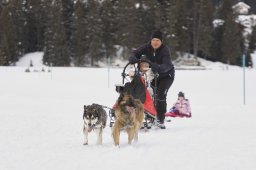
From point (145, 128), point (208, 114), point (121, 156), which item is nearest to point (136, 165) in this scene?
point (121, 156)

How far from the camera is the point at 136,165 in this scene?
5.93m

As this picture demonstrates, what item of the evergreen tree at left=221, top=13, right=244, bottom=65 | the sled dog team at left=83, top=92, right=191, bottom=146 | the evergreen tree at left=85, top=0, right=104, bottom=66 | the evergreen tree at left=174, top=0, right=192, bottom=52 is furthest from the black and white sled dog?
the evergreen tree at left=221, top=13, right=244, bottom=65

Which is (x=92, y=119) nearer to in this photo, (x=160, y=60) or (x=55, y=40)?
(x=160, y=60)

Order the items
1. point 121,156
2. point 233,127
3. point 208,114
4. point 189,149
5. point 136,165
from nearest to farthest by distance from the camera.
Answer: point 136,165 → point 121,156 → point 189,149 → point 233,127 → point 208,114

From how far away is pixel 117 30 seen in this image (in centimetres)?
6359

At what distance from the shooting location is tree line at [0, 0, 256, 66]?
61344mm

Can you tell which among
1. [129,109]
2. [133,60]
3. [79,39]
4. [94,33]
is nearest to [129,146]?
[129,109]

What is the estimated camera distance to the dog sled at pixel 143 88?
883 centimetres

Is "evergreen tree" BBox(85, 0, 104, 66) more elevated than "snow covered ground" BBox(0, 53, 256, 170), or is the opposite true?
"evergreen tree" BBox(85, 0, 104, 66)

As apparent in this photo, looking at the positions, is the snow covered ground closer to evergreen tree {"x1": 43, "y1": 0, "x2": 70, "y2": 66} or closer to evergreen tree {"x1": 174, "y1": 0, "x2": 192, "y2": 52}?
evergreen tree {"x1": 43, "y1": 0, "x2": 70, "y2": 66}

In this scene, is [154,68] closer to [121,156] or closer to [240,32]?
[121,156]

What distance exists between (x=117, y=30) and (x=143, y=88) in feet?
181

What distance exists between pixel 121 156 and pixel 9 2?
64.5m

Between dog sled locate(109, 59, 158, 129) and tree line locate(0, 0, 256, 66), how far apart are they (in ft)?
165
